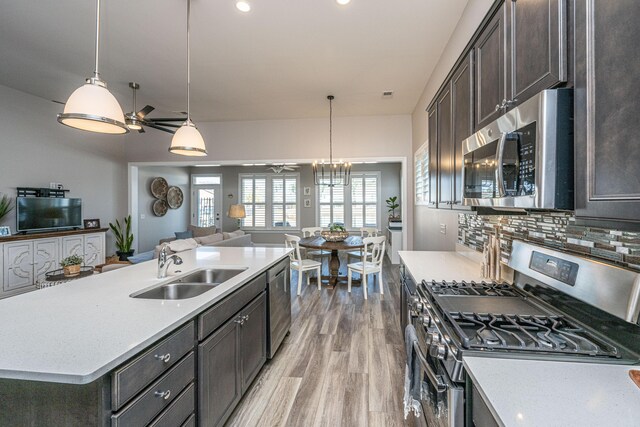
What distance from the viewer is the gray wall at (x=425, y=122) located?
7.65 ft

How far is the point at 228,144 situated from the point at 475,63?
4814 mm

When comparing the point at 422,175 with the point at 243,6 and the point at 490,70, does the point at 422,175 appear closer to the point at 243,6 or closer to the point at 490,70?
the point at 490,70

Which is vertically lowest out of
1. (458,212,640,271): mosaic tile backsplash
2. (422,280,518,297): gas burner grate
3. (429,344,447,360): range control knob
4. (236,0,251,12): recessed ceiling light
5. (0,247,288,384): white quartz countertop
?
(429,344,447,360): range control knob

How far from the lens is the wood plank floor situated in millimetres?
1859

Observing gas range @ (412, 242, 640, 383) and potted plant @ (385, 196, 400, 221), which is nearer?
gas range @ (412, 242, 640, 383)

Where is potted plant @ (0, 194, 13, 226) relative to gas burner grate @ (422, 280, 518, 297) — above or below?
above

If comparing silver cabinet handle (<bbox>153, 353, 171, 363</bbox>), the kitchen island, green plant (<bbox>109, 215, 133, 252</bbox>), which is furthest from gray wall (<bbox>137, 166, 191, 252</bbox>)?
silver cabinet handle (<bbox>153, 353, 171, 363</bbox>)

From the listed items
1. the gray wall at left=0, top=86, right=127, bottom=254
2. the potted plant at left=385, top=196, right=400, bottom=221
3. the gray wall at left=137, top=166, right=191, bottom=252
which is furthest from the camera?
the potted plant at left=385, top=196, right=400, bottom=221

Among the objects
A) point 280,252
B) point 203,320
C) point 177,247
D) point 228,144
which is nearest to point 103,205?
point 228,144

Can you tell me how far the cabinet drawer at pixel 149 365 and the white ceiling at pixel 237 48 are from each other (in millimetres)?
2555

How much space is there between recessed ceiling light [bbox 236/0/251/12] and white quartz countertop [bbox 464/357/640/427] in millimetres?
2861

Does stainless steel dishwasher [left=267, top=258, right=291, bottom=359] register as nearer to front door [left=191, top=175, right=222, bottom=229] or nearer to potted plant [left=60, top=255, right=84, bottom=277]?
potted plant [left=60, top=255, right=84, bottom=277]

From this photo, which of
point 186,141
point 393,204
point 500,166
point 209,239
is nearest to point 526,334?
point 500,166

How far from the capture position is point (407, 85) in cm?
395
